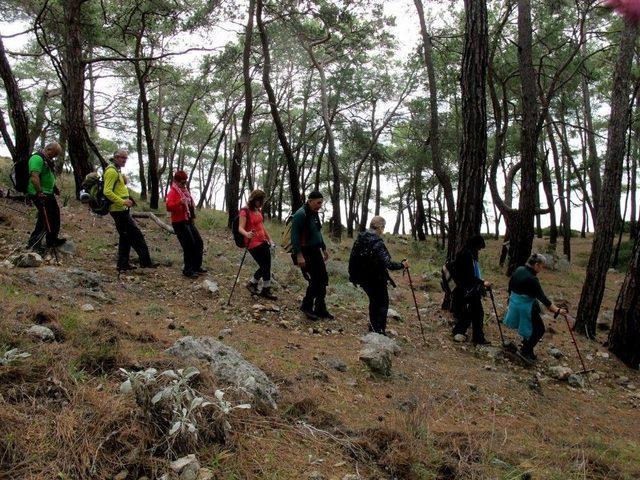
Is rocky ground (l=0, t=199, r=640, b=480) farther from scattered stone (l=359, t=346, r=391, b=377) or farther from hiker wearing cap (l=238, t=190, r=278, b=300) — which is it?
hiker wearing cap (l=238, t=190, r=278, b=300)

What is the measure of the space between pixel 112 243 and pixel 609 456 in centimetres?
890

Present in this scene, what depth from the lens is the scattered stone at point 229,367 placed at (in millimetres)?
3428

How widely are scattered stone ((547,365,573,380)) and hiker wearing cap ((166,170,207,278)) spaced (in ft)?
18.6

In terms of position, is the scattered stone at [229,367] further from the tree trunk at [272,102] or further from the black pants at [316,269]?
the tree trunk at [272,102]

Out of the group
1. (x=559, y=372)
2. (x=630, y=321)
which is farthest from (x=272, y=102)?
(x=559, y=372)

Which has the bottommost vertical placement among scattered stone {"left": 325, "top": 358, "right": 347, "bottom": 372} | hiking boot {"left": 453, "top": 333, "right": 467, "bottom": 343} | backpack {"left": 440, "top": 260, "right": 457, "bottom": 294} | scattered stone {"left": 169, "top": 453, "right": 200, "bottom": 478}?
hiking boot {"left": 453, "top": 333, "right": 467, "bottom": 343}

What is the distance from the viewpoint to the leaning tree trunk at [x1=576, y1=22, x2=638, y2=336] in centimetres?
913

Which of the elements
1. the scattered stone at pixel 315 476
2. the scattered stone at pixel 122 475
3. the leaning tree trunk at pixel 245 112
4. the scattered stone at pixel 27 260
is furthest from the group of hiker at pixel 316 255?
the leaning tree trunk at pixel 245 112

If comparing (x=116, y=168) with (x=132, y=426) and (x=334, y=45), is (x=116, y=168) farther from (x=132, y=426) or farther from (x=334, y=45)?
(x=334, y=45)

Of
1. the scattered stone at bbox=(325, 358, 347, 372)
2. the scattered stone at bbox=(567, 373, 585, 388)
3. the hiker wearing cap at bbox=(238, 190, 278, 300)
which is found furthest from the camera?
the hiker wearing cap at bbox=(238, 190, 278, 300)

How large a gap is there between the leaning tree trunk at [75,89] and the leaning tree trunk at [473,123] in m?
8.69

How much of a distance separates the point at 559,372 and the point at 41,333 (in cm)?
622

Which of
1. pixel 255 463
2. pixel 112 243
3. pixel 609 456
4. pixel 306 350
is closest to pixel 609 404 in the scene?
pixel 609 456

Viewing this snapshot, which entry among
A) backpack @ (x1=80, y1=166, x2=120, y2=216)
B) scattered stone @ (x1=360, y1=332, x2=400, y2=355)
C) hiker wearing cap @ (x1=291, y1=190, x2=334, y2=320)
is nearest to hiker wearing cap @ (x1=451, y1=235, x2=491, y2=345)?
scattered stone @ (x1=360, y1=332, x2=400, y2=355)
